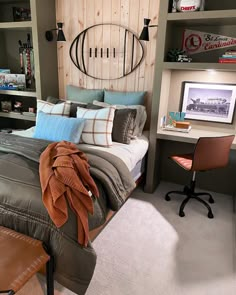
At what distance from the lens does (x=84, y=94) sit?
123 inches

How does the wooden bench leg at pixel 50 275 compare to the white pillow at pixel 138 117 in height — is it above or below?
below

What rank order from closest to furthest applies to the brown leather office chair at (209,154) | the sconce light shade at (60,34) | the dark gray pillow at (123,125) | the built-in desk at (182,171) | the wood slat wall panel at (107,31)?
the brown leather office chair at (209,154) → the dark gray pillow at (123,125) → the built-in desk at (182,171) → the wood slat wall panel at (107,31) → the sconce light shade at (60,34)

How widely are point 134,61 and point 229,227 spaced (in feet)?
7.02

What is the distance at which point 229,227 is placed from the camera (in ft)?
7.57

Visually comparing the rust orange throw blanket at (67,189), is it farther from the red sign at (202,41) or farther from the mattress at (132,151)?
the red sign at (202,41)

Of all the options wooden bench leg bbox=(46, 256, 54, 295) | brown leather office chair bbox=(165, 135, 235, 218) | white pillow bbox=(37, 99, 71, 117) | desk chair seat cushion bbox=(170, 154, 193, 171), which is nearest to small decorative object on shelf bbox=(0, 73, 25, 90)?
white pillow bbox=(37, 99, 71, 117)

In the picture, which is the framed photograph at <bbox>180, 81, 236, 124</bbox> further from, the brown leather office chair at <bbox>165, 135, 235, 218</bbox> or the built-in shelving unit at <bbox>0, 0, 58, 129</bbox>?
the built-in shelving unit at <bbox>0, 0, 58, 129</bbox>

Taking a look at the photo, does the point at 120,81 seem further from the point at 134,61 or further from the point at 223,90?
the point at 223,90

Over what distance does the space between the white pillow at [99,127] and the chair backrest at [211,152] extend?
2.83ft

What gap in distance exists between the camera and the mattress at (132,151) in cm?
224

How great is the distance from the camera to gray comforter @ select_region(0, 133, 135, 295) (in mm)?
1439

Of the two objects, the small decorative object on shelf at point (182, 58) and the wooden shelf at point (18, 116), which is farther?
the wooden shelf at point (18, 116)

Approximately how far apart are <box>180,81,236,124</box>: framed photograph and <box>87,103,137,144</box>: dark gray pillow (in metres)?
0.79

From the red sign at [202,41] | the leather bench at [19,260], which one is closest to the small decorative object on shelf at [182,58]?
the red sign at [202,41]
